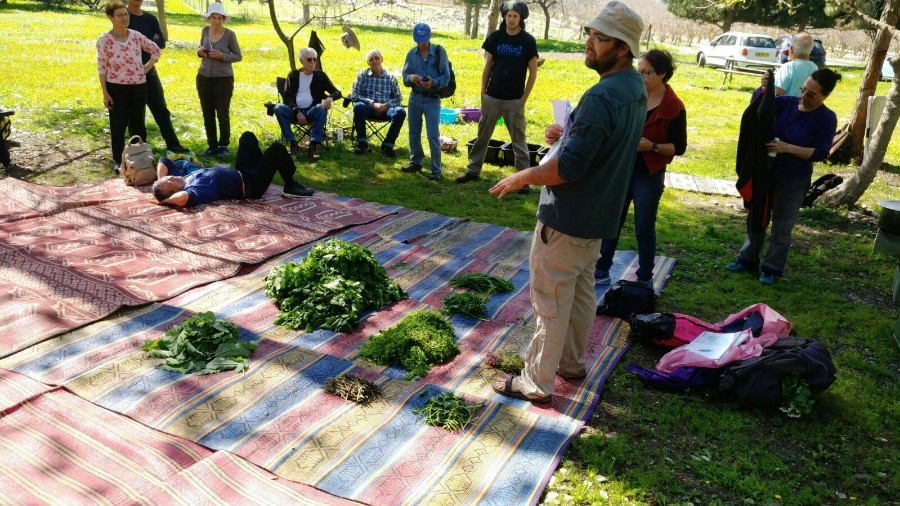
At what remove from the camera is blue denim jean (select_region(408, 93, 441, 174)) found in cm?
905

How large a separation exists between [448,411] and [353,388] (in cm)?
59

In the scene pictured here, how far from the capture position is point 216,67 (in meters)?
9.12

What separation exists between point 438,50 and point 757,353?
20.2 ft

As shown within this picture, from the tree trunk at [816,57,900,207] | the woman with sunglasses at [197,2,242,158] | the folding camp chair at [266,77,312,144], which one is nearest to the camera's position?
the tree trunk at [816,57,900,207]

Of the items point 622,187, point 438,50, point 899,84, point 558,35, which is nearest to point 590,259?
point 622,187

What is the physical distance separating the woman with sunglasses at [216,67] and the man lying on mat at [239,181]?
1.98m

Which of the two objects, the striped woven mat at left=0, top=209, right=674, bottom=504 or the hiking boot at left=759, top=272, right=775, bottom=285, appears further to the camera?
the hiking boot at left=759, top=272, right=775, bottom=285

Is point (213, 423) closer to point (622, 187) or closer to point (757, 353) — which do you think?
point (622, 187)

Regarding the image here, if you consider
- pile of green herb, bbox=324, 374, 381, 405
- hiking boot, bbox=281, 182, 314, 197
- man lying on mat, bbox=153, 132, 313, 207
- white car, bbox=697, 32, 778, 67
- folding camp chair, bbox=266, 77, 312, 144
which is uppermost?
white car, bbox=697, 32, 778, 67

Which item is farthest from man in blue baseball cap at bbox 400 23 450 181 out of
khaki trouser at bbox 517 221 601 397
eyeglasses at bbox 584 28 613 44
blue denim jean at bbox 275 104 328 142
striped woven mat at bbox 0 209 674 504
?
eyeglasses at bbox 584 28 613 44

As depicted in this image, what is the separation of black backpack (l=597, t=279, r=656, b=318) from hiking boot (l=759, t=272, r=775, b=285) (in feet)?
5.01

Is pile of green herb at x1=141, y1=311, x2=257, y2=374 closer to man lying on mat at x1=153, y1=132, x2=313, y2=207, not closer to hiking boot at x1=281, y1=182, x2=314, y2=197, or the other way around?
man lying on mat at x1=153, y1=132, x2=313, y2=207

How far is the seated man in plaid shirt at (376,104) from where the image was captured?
10.1 metres

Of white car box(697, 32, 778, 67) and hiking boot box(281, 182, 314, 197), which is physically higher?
white car box(697, 32, 778, 67)
